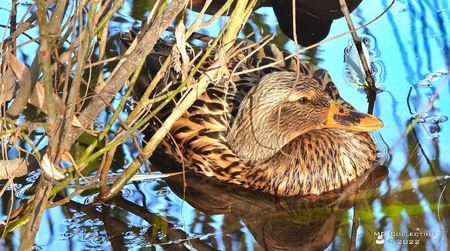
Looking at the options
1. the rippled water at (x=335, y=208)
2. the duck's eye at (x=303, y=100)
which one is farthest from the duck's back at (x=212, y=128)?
the duck's eye at (x=303, y=100)

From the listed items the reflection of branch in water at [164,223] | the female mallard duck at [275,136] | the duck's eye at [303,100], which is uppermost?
the duck's eye at [303,100]

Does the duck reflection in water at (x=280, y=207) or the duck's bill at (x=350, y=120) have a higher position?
the duck's bill at (x=350, y=120)

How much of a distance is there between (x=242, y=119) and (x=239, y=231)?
37.0 inches

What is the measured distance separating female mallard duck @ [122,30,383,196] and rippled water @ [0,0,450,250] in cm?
12

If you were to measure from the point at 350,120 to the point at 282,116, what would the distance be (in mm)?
416

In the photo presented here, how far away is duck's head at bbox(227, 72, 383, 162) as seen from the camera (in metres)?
6.59

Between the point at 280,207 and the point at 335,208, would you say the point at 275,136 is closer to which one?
the point at 280,207

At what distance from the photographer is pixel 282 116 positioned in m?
6.79

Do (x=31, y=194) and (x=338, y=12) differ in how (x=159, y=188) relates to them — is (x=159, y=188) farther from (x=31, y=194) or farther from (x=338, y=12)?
(x=338, y=12)

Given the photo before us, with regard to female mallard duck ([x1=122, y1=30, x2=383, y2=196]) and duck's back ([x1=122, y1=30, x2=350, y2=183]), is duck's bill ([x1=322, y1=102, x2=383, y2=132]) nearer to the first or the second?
female mallard duck ([x1=122, y1=30, x2=383, y2=196])

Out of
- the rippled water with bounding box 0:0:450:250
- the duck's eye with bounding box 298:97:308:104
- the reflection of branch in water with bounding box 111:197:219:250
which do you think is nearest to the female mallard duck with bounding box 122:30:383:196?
the duck's eye with bounding box 298:97:308:104

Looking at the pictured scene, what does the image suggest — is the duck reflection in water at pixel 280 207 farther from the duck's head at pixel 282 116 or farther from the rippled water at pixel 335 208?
the duck's head at pixel 282 116

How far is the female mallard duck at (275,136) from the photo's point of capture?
667 centimetres

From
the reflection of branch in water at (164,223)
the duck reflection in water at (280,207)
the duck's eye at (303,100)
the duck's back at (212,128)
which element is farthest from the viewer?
the duck's back at (212,128)
